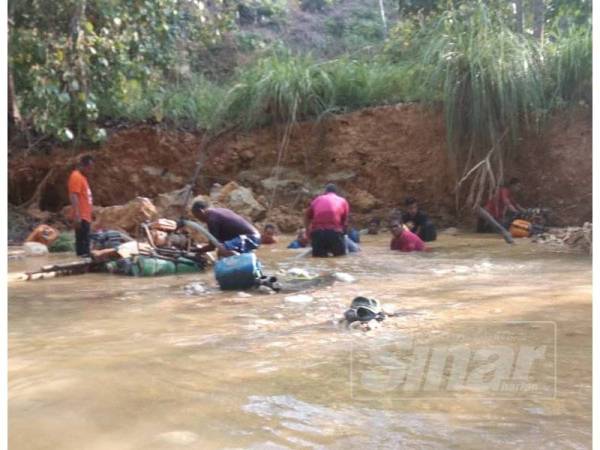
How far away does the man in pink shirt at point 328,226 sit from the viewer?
7805 millimetres

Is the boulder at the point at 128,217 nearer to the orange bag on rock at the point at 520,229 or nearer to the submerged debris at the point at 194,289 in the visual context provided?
the submerged debris at the point at 194,289

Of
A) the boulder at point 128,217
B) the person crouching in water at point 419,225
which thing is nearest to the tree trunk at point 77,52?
the boulder at point 128,217

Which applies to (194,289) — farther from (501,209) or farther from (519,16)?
(519,16)

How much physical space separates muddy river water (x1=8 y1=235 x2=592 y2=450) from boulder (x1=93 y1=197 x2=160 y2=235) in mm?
5573

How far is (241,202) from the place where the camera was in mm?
11828

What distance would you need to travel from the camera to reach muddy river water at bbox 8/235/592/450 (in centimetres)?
228

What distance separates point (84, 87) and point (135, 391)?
8.74 metres

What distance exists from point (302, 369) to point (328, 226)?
483 cm

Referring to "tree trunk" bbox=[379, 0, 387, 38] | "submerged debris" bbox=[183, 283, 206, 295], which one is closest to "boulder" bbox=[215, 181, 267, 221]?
"submerged debris" bbox=[183, 283, 206, 295]

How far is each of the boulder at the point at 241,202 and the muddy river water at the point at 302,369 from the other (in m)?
6.35

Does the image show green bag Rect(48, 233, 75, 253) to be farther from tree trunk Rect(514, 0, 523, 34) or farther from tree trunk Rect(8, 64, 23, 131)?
tree trunk Rect(514, 0, 523, 34)

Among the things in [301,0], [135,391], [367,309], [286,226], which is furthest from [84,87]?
[301,0]

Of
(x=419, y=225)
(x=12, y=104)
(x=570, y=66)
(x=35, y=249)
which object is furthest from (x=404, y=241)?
(x=12, y=104)

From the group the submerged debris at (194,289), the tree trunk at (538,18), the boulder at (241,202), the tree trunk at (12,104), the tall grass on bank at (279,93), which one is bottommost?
the submerged debris at (194,289)
